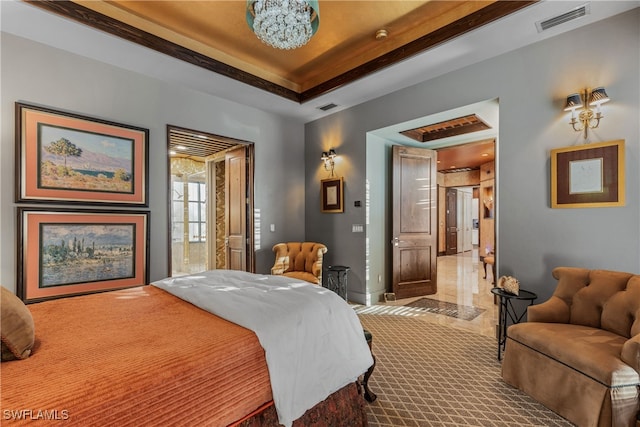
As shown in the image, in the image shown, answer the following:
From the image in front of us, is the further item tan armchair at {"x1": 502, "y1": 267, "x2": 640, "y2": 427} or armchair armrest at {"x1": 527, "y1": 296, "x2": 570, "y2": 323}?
armchair armrest at {"x1": 527, "y1": 296, "x2": 570, "y2": 323}

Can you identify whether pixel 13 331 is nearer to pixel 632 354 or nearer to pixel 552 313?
pixel 632 354

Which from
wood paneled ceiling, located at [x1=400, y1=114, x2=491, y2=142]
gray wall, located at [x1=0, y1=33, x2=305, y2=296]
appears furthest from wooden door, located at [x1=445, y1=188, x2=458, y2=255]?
gray wall, located at [x1=0, y1=33, x2=305, y2=296]

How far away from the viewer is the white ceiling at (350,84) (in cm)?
248

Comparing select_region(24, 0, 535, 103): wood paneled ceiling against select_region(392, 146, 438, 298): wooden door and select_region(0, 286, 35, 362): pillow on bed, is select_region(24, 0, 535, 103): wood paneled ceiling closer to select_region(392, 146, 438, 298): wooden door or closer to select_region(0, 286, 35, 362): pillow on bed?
select_region(392, 146, 438, 298): wooden door

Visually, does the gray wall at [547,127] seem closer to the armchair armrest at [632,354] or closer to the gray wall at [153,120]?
the armchair armrest at [632,354]

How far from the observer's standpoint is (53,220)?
2.87 meters

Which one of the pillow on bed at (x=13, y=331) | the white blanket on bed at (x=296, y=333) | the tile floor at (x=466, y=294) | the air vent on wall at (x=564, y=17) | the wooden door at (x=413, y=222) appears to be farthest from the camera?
the wooden door at (x=413, y=222)

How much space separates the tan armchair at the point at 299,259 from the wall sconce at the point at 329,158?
4.46ft

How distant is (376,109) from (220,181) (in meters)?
3.88

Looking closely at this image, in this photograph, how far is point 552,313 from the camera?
2.32 metres

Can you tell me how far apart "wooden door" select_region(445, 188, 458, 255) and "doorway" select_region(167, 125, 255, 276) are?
24.9 ft

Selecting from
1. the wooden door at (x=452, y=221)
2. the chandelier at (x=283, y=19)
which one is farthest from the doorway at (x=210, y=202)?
the wooden door at (x=452, y=221)

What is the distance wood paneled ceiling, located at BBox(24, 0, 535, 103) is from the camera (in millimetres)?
2715

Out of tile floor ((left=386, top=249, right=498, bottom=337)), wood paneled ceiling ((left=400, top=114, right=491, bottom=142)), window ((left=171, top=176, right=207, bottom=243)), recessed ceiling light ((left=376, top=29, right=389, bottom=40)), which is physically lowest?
tile floor ((left=386, top=249, right=498, bottom=337))
